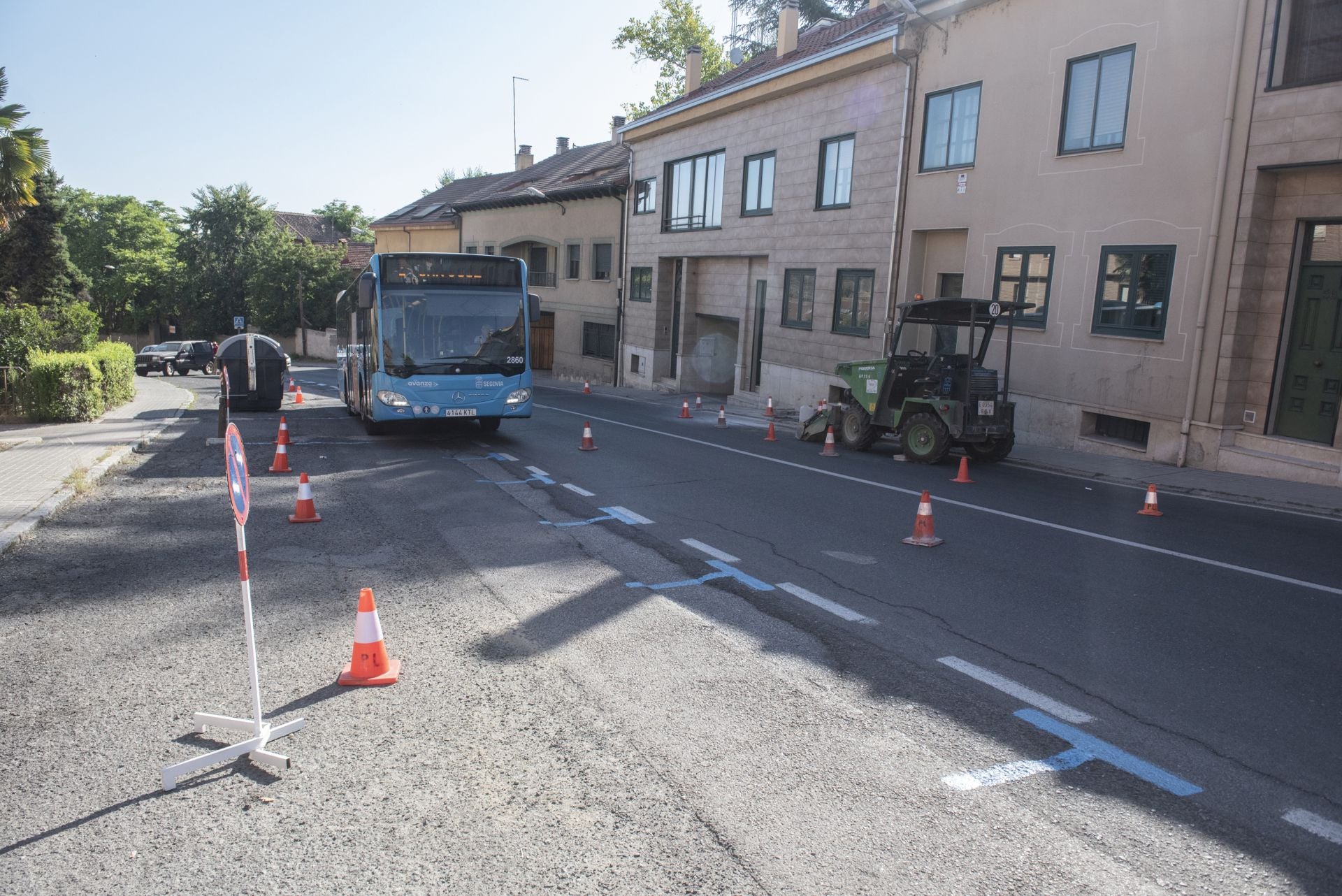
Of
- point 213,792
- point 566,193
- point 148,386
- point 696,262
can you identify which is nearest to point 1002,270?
point 696,262

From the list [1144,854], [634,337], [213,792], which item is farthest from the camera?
[634,337]

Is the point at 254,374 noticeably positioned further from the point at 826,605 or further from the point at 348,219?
the point at 348,219

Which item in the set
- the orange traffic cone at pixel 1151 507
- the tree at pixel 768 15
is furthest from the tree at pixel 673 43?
the orange traffic cone at pixel 1151 507

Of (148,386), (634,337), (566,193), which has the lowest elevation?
(148,386)

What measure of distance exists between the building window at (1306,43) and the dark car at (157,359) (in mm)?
47736

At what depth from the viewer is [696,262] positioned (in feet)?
102

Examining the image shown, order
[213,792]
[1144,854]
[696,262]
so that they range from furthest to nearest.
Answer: [696,262]
[213,792]
[1144,854]

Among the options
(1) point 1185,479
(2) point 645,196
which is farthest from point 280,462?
(2) point 645,196

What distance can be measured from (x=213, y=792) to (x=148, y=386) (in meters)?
33.1

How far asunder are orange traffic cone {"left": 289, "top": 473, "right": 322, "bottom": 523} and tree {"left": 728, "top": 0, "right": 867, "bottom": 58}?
1630 inches

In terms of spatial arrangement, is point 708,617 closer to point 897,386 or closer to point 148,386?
point 897,386

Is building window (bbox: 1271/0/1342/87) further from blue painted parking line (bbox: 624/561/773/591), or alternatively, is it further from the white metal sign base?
the white metal sign base

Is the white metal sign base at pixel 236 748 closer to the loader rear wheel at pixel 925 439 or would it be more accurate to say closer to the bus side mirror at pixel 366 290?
the bus side mirror at pixel 366 290

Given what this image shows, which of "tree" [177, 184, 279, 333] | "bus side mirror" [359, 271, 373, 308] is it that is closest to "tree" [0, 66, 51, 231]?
"bus side mirror" [359, 271, 373, 308]
